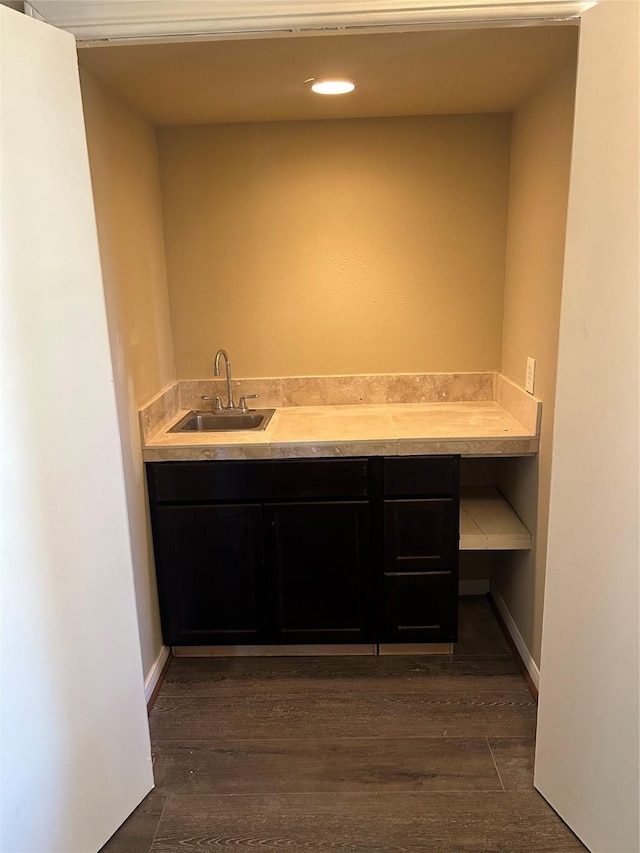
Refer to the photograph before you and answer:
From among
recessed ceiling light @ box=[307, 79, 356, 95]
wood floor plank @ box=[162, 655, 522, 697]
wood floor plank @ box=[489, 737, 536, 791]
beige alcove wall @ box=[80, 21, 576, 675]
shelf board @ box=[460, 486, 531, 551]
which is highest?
recessed ceiling light @ box=[307, 79, 356, 95]

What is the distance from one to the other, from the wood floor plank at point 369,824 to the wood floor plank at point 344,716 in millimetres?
269

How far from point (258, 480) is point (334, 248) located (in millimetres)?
1123

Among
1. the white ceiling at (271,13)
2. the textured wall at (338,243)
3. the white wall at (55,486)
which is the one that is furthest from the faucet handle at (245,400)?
the white ceiling at (271,13)

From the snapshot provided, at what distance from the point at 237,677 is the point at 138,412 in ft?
3.65

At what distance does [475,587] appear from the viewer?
2963 millimetres

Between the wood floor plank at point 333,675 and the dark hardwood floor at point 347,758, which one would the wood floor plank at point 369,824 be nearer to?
the dark hardwood floor at point 347,758

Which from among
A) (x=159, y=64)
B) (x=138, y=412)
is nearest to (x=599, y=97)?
(x=159, y=64)

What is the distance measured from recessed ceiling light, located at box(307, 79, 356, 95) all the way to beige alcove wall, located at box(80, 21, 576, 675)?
0.29 meters

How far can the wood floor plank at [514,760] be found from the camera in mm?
1856

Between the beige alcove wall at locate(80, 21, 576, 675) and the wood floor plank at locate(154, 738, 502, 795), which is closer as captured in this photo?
the wood floor plank at locate(154, 738, 502, 795)

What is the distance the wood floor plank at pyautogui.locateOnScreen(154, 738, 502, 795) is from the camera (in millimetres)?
1867

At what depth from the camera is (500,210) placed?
104 inches

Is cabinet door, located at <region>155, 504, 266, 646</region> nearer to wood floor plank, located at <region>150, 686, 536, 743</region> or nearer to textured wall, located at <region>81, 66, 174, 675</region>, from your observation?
textured wall, located at <region>81, 66, 174, 675</region>

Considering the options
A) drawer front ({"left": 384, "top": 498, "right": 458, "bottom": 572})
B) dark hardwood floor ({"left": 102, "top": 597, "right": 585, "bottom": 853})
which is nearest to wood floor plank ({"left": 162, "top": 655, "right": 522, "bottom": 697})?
dark hardwood floor ({"left": 102, "top": 597, "right": 585, "bottom": 853})
